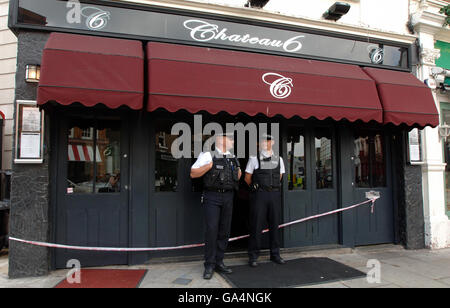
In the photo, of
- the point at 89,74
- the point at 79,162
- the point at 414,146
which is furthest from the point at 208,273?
the point at 414,146

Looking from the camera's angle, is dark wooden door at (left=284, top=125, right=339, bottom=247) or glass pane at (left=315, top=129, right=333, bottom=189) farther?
glass pane at (left=315, top=129, right=333, bottom=189)

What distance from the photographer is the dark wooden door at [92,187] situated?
4500mm

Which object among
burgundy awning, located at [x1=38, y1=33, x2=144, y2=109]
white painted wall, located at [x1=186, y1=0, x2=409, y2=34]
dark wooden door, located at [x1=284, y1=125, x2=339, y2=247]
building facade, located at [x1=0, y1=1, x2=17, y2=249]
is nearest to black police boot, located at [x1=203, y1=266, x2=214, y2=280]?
dark wooden door, located at [x1=284, y1=125, x2=339, y2=247]

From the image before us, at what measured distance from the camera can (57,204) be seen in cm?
446

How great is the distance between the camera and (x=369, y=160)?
6.11m

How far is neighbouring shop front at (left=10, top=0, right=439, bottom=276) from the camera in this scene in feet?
13.3

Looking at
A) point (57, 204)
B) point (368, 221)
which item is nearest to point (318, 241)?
point (368, 221)

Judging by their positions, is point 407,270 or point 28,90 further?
point 407,270

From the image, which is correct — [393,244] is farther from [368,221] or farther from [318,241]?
[318,241]

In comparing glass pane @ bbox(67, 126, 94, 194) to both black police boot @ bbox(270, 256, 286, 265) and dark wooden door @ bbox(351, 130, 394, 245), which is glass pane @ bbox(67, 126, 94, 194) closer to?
black police boot @ bbox(270, 256, 286, 265)

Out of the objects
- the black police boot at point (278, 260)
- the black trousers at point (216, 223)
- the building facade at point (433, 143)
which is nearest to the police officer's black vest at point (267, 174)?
the black trousers at point (216, 223)

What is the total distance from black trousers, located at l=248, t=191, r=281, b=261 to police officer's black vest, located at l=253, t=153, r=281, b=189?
0.49 ft

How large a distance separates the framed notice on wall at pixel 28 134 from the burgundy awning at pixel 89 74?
0.90 meters

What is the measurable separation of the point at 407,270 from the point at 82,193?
5.34 meters
